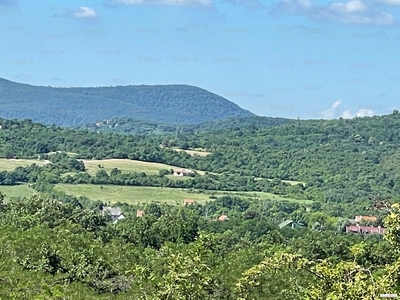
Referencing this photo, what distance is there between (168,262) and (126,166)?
110270mm

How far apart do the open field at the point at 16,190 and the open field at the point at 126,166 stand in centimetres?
1311

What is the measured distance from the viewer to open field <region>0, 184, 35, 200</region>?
10294 cm

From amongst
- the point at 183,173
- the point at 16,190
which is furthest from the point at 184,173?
the point at 16,190

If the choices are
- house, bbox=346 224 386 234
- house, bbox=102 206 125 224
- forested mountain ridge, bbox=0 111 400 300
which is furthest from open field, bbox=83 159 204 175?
house, bbox=346 224 386 234

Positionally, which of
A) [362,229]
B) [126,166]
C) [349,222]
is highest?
[126,166]

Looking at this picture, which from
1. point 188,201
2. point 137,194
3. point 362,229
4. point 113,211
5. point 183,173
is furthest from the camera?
point 183,173

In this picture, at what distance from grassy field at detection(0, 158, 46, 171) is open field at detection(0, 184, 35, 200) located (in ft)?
A: 25.7

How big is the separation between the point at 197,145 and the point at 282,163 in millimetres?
25342

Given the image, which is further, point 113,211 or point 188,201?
point 188,201

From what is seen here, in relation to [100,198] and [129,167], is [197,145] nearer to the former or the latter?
[129,167]

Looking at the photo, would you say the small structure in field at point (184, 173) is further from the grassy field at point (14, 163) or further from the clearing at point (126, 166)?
the grassy field at point (14, 163)

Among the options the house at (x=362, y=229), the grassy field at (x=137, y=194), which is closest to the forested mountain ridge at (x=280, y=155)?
the grassy field at (x=137, y=194)

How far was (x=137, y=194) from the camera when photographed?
11006 centimetres

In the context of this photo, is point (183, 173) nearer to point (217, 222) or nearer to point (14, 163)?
point (14, 163)
